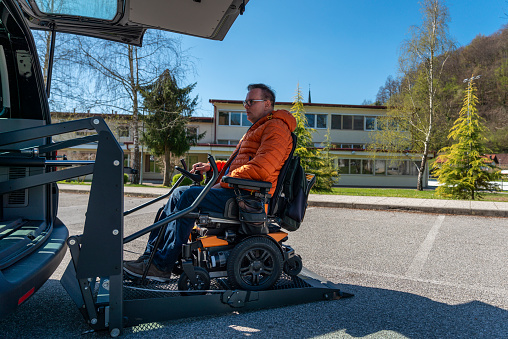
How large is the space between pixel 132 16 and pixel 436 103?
28.5 metres

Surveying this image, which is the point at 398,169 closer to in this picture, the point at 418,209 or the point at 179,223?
the point at 418,209

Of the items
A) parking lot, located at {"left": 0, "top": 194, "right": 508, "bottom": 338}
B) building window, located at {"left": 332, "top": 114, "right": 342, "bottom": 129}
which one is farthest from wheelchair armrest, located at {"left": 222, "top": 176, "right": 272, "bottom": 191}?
building window, located at {"left": 332, "top": 114, "right": 342, "bottom": 129}

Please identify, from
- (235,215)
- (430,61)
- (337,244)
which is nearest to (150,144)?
(430,61)

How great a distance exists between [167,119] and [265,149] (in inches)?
885

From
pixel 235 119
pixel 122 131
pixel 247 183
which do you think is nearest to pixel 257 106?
pixel 247 183

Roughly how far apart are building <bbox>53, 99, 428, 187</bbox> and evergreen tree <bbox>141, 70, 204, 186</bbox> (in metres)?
5.92

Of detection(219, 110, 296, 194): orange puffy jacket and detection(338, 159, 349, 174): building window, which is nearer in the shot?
detection(219, 110, 296, 194): orange puffy jacket

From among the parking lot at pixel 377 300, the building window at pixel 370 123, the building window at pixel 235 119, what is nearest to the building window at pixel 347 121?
the building window at pixel 370 123

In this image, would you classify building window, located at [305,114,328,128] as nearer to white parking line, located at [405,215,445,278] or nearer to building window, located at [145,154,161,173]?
building window, located at [145,154,161,173]

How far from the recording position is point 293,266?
3.36m

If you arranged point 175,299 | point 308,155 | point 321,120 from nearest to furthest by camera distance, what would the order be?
point 175,299, point 308,155, point 321,120

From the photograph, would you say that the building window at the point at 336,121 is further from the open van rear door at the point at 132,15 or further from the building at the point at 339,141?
the open van rear door at the point at 132,15

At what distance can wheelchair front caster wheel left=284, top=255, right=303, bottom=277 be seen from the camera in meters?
3.34

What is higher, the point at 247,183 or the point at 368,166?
the point at 368,166
